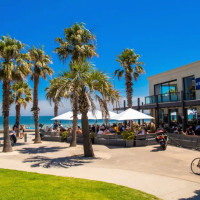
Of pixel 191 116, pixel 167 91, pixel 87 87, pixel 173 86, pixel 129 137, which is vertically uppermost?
pixel 173 86

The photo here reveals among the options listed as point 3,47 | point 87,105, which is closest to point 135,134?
point 87,105

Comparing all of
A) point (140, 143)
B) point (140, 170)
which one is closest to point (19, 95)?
point (140, 143)

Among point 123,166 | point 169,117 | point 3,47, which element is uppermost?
point 3,47

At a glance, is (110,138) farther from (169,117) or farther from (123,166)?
(169,117)

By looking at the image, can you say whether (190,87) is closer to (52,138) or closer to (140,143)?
(140,143)

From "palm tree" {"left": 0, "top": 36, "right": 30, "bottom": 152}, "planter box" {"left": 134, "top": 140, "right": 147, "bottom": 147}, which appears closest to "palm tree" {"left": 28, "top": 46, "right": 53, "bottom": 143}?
"palm tree" {"left": 0, "top": 36, "right": 30, "bottom": 152}

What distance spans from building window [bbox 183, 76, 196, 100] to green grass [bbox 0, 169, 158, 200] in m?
16.6

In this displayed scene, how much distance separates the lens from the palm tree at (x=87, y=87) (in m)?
11.1

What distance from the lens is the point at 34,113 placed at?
19219mm

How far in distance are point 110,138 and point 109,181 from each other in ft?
31.5

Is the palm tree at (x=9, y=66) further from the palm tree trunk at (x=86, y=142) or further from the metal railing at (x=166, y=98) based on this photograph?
the metal railing at (x=166, y=98)

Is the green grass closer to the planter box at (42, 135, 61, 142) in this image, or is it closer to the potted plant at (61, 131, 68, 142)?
the potted plant at (61, 131, 68, 142)

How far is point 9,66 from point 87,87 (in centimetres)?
570

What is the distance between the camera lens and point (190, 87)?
70.4ft
